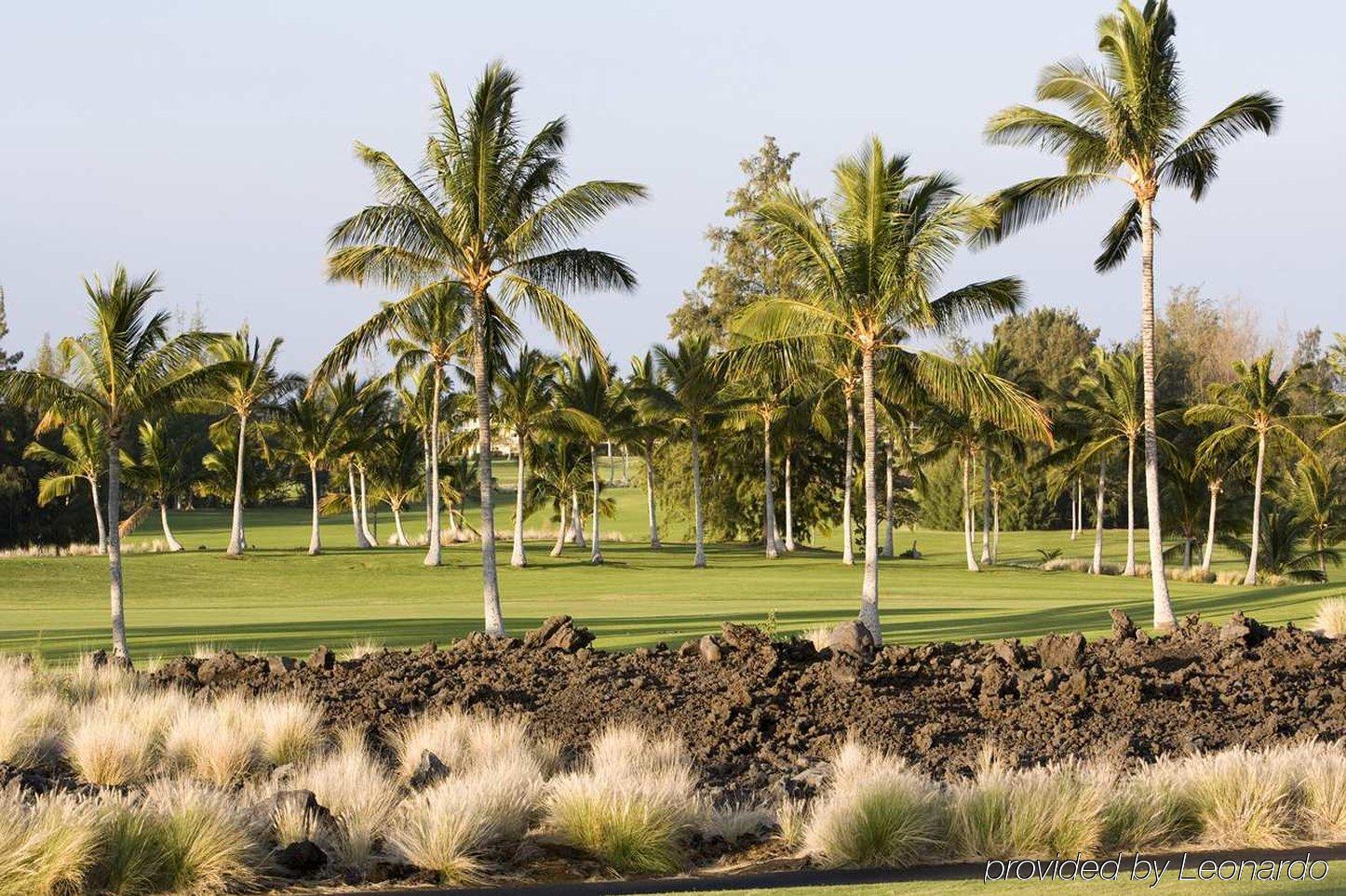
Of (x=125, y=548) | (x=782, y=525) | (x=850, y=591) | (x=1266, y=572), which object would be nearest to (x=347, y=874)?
(x=850, y=591)

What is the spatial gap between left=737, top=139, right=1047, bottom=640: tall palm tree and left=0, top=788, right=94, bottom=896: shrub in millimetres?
18174

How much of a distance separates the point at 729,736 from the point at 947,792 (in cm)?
325

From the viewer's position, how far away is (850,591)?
137ft

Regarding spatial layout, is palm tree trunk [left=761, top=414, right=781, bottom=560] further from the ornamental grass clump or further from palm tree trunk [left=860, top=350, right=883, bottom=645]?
the ornamental grass clump

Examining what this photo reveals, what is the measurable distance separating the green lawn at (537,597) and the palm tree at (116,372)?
3931mm

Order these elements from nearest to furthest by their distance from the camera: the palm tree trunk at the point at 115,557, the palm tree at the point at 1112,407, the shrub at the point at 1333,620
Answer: the palm tree trunk at the point at 115,557
the shrub at the point at 1333,620
the palm tree at the point at 1112,407

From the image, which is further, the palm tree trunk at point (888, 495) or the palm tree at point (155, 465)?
the palm tree trunk at point (888, 495)

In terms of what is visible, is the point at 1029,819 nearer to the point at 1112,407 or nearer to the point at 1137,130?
the point at 1137,130

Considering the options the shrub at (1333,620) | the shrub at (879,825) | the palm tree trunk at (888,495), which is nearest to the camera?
the shrub at (879,825)

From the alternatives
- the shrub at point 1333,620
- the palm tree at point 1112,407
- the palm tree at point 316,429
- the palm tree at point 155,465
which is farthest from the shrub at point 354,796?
the palm tree at point 155,465

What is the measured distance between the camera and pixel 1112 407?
5481 centimetres

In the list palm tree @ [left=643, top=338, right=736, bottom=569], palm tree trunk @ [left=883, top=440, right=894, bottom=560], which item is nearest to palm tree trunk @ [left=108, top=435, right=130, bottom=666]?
palm tree @ [left=643, top=338, right=736, bottom=569]

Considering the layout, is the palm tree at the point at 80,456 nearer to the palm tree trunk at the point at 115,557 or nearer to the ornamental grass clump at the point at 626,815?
the palm tree trunk at the point at 115,557

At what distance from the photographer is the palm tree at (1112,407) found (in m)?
53.6
